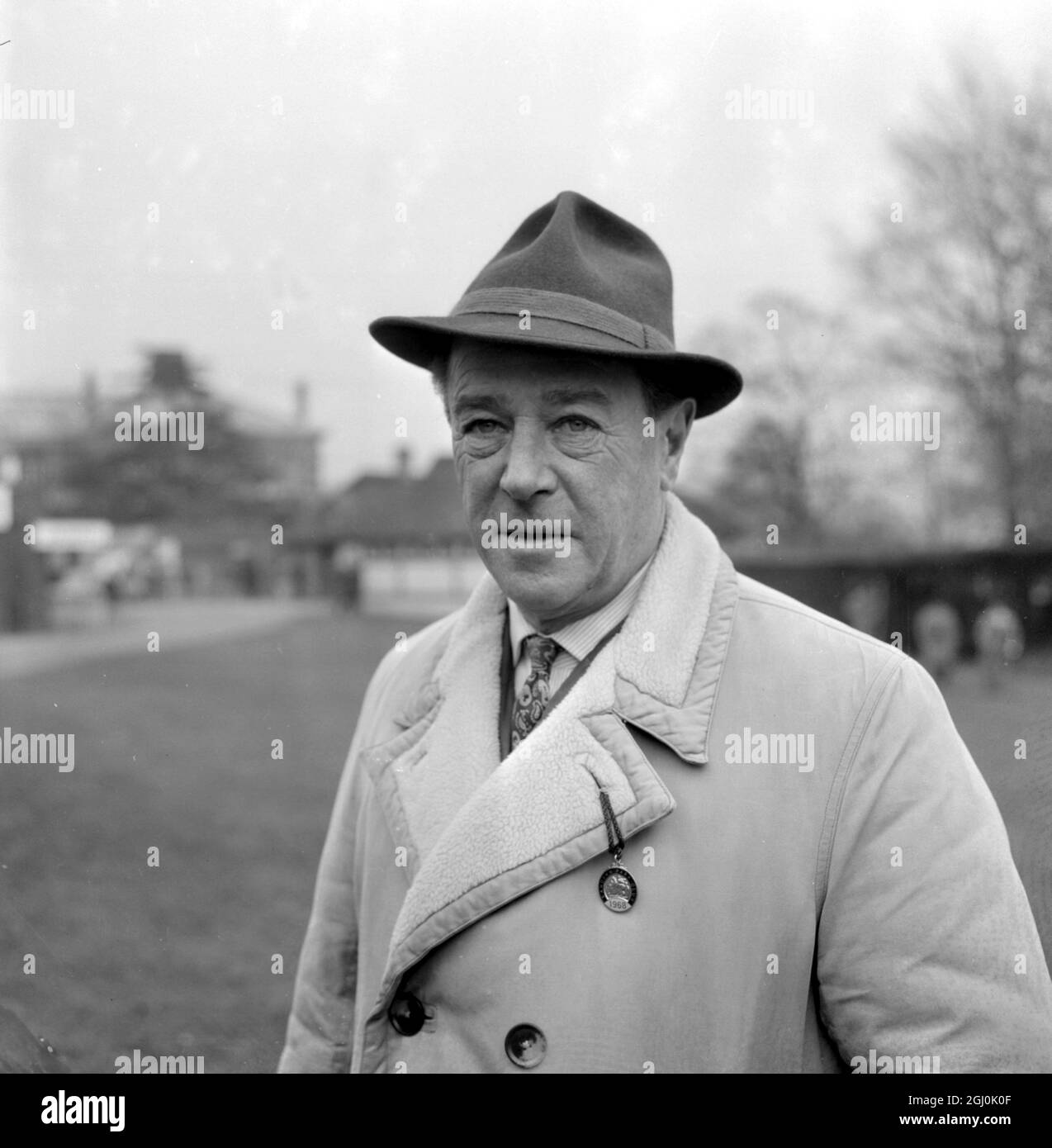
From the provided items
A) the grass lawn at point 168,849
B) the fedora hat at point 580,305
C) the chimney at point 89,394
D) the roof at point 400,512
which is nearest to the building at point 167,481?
the chimney at point 89,394

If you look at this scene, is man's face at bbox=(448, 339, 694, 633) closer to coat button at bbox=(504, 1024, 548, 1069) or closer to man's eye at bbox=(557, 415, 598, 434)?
man's eye at bbox=(557, 415, 598, 434)

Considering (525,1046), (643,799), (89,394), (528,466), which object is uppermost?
(89,394)

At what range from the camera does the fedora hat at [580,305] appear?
161cm

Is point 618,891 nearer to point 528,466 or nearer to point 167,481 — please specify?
point 528,466

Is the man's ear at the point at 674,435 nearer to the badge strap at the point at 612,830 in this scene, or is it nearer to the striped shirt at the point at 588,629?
the striped shirt at the point at 588,629

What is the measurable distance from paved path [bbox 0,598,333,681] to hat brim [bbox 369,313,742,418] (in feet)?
5.94

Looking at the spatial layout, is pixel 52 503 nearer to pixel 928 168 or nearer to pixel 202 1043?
pixel 202 1043

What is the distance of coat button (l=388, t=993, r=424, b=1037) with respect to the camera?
164cm

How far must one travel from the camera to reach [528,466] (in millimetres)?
1618

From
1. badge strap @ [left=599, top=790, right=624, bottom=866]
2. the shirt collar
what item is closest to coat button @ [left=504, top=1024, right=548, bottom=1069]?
badge strap @ [left=599, top=790, right=624, bottom=866]

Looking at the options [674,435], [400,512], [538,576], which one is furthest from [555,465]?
[400,512]

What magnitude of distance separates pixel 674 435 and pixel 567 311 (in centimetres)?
32
